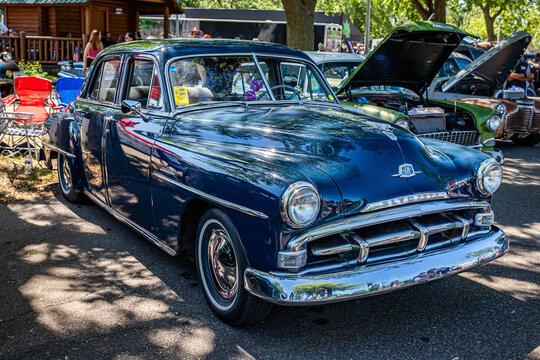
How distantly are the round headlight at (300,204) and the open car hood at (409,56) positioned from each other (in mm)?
4354

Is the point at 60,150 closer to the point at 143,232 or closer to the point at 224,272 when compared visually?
the point at 143,232

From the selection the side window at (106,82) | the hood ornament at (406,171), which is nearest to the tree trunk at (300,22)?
the side window at (106,82)

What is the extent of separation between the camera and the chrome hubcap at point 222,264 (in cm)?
350

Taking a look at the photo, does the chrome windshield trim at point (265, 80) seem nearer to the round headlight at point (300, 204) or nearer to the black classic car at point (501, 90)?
the round headlight at point (300, 204)

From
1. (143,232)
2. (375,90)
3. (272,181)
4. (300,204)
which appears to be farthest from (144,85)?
(375,90)

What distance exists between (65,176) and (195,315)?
3.30 meters

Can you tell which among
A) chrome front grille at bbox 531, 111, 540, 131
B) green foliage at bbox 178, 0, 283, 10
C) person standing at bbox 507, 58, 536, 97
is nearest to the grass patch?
chrome front grille at bbox 531, 111, 540, 131

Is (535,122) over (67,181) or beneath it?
over

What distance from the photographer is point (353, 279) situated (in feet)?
10.2

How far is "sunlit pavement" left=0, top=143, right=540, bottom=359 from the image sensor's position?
10.8ft

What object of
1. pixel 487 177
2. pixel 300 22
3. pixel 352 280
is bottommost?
pixel 352 280

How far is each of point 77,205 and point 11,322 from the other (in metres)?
2.81

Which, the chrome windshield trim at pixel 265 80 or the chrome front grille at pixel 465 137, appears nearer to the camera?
the chrome windshield trim at pixel 265 80

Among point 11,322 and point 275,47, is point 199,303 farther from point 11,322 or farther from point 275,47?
point 275,47
